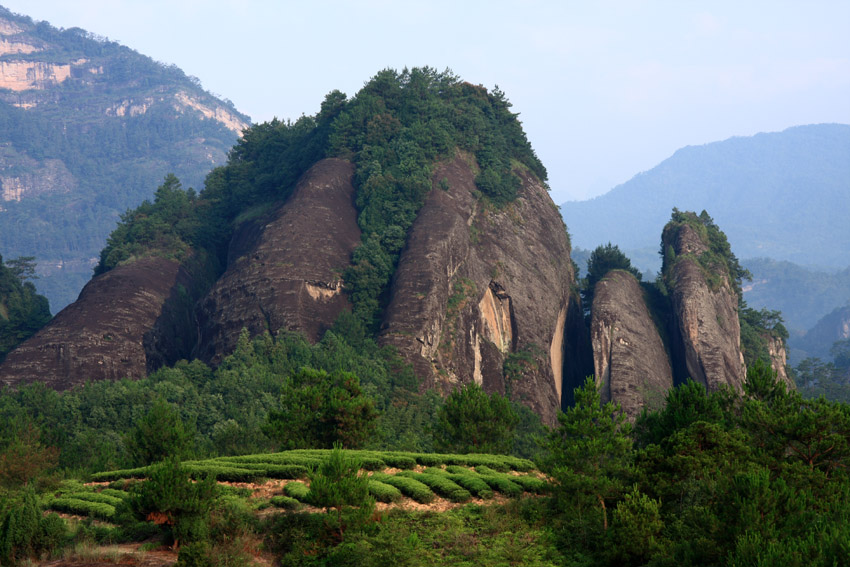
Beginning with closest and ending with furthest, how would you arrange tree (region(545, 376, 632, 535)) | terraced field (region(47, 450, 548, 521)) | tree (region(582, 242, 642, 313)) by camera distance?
1. tree (region(545, 376, 632, 535))
2. terraced field (region(47, 450, 548, 521))
3. tree (region(582, 242, 642, 313))

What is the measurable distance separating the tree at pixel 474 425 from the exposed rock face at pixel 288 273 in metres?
23.1

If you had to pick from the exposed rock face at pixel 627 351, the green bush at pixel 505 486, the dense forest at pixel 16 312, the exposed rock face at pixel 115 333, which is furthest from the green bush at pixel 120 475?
the exposed rock face at pixel 627 351

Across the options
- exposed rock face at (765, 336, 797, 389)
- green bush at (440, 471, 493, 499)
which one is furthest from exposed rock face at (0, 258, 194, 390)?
exposed rock face at (765, 336, 797, 389)

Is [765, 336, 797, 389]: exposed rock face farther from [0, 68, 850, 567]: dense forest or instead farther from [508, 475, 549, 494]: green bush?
[508, 475, 549, 494]: green bush

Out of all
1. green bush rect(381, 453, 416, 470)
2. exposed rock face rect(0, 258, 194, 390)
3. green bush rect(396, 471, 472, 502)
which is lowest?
green bush rect(396, 471, 472, 502)

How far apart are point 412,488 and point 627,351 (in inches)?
1768

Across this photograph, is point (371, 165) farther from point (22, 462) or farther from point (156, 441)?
point (22, 462)

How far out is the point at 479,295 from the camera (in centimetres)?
7538

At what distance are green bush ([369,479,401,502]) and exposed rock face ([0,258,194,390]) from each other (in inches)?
1487

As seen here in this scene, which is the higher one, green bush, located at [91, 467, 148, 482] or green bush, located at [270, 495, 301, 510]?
green bush, located at [91, 467, 148, 482]

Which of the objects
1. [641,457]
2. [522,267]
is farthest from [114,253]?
[641,457]

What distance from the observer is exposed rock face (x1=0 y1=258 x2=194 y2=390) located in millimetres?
63250

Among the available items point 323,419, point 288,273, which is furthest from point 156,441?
point 288,273

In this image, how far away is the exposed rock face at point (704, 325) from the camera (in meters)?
76.5
